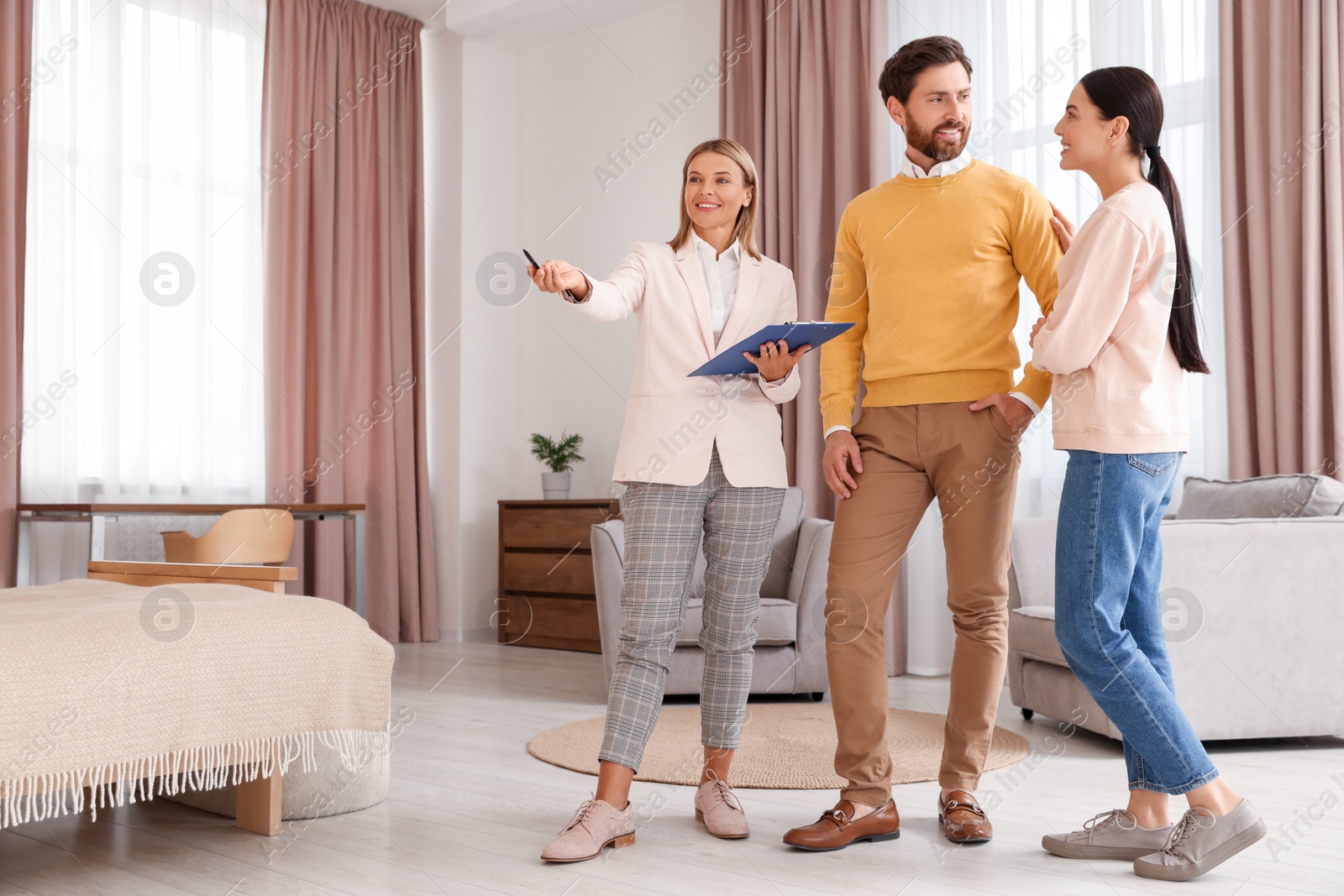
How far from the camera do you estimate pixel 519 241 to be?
242 inches

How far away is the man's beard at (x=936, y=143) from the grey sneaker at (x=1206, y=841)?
119cm

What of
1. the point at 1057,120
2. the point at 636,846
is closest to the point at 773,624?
the point at 636,846

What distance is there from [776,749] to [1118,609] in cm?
133

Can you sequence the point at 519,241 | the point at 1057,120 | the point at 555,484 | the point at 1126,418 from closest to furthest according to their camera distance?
1. the point at 1126,418
2. the point at 1057,120
3. the point at 555,484
4. the point at 519,241

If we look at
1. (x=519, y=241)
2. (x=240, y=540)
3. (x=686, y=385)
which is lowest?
(x=240, y=540)

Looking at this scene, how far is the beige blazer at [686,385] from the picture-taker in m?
2.05

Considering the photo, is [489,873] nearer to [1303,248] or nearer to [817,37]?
[1303,248]

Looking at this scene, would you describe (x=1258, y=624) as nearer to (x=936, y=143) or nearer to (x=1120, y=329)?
(x=1120, y=329)

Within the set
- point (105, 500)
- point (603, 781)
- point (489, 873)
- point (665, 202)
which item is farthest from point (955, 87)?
point (105, 500)

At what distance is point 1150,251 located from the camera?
1781 mm

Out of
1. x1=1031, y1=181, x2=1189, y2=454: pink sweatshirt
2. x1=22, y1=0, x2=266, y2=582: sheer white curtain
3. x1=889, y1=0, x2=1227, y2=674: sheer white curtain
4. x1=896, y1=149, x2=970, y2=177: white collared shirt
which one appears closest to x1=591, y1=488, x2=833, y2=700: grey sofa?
x1=889, y1=0, x2=1227, y2=674: sheer white curtain

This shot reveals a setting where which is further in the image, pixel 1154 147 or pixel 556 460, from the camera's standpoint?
pixel 556 460

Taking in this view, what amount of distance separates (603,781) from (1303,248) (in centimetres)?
291

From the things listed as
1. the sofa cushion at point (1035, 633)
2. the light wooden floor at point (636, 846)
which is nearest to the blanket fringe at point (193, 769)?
the light wooden floor at point (636, 846)
